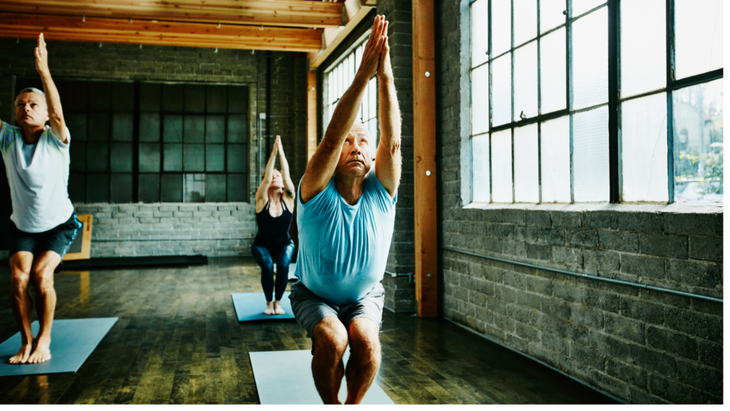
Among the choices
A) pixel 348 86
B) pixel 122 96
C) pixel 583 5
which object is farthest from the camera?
pixel 122 96

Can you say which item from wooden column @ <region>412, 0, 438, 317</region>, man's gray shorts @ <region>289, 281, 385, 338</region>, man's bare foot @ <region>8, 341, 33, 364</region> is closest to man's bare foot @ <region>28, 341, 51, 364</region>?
man's bare foot @ <region>8, 341, 33, 364</region>

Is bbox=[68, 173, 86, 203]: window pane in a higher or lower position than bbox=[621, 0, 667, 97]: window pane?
lower

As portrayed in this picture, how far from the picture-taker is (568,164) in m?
3.60

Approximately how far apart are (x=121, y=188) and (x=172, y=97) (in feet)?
6.50

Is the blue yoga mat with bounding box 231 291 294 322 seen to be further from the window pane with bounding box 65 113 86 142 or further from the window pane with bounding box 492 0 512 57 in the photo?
the window pane with bounding box 65 113 86 142

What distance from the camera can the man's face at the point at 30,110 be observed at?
3.63 m

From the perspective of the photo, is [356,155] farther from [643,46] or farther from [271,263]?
[271,263]

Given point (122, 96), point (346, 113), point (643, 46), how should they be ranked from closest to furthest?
point (346, 113), point (643, 46), point (122, 96)

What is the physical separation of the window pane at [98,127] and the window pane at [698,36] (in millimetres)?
10023

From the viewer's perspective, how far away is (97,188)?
10438 mm

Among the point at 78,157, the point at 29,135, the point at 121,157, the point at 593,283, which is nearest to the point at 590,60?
the point at 593,283

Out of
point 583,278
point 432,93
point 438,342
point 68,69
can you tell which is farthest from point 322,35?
point 583,278

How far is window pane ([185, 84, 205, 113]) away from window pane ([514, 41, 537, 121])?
7.98m

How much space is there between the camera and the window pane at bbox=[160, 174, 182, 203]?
1071 cm
